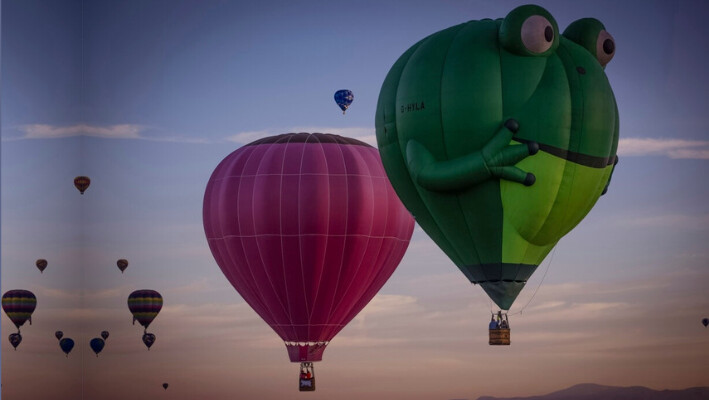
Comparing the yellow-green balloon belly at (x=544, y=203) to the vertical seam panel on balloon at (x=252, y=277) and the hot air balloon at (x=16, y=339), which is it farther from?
the hot air balloon at (x=16, y=339)

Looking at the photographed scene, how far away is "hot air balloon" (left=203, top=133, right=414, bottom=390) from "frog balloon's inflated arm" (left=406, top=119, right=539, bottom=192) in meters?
4.21

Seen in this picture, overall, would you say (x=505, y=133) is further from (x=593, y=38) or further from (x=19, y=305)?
(x=19, y=305)

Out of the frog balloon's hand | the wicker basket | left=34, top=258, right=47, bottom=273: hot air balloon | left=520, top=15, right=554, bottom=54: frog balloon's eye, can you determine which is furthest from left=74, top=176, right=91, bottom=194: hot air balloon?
left=520, top=15, right=554, bottom=54: frog balloon's eye

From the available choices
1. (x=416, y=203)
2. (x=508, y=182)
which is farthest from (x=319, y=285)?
(x=508, y=182)

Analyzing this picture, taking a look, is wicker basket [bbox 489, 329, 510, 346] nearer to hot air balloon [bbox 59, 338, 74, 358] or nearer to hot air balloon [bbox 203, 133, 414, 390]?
hot air balloon [bbox 203, 133, 414, 390]

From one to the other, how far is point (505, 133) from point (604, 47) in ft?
5.77

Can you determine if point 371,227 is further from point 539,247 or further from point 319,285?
point 539,247

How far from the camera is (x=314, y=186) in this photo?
15914 mm

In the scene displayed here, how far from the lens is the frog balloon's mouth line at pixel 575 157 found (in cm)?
1148

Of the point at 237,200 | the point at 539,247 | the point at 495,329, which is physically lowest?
the point at 495,329

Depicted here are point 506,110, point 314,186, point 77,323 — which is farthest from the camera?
point 77,323

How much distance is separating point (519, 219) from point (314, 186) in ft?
15.2

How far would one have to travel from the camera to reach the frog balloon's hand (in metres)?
11.4

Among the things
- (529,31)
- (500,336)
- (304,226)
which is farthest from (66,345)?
(529,31)
